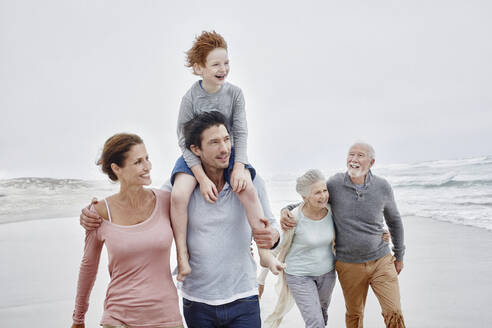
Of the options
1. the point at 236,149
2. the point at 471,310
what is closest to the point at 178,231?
the point at 236,149

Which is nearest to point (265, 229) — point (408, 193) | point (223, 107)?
point (223, 107)

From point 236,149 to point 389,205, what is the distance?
5.11ft

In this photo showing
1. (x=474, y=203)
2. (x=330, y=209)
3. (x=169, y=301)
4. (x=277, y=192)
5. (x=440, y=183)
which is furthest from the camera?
(x=277, y=192)

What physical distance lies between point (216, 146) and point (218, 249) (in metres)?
0.50

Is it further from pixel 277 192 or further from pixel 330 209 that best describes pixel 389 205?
pixel 277 192

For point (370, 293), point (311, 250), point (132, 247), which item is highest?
point (132, 247)

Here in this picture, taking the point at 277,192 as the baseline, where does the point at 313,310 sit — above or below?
above

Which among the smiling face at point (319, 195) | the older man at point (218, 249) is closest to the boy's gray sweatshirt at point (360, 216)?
the smiling face at point (319, 195)

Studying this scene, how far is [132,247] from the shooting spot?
2.17m

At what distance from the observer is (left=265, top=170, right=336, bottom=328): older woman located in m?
3.44

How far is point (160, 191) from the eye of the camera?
7.91 ft

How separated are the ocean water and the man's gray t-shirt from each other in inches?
307

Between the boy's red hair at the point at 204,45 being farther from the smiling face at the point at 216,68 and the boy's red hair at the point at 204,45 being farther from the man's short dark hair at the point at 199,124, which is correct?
the man's short dark hair at the point at 199,124

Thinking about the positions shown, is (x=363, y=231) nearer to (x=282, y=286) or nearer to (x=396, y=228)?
(x=396, y=228)
